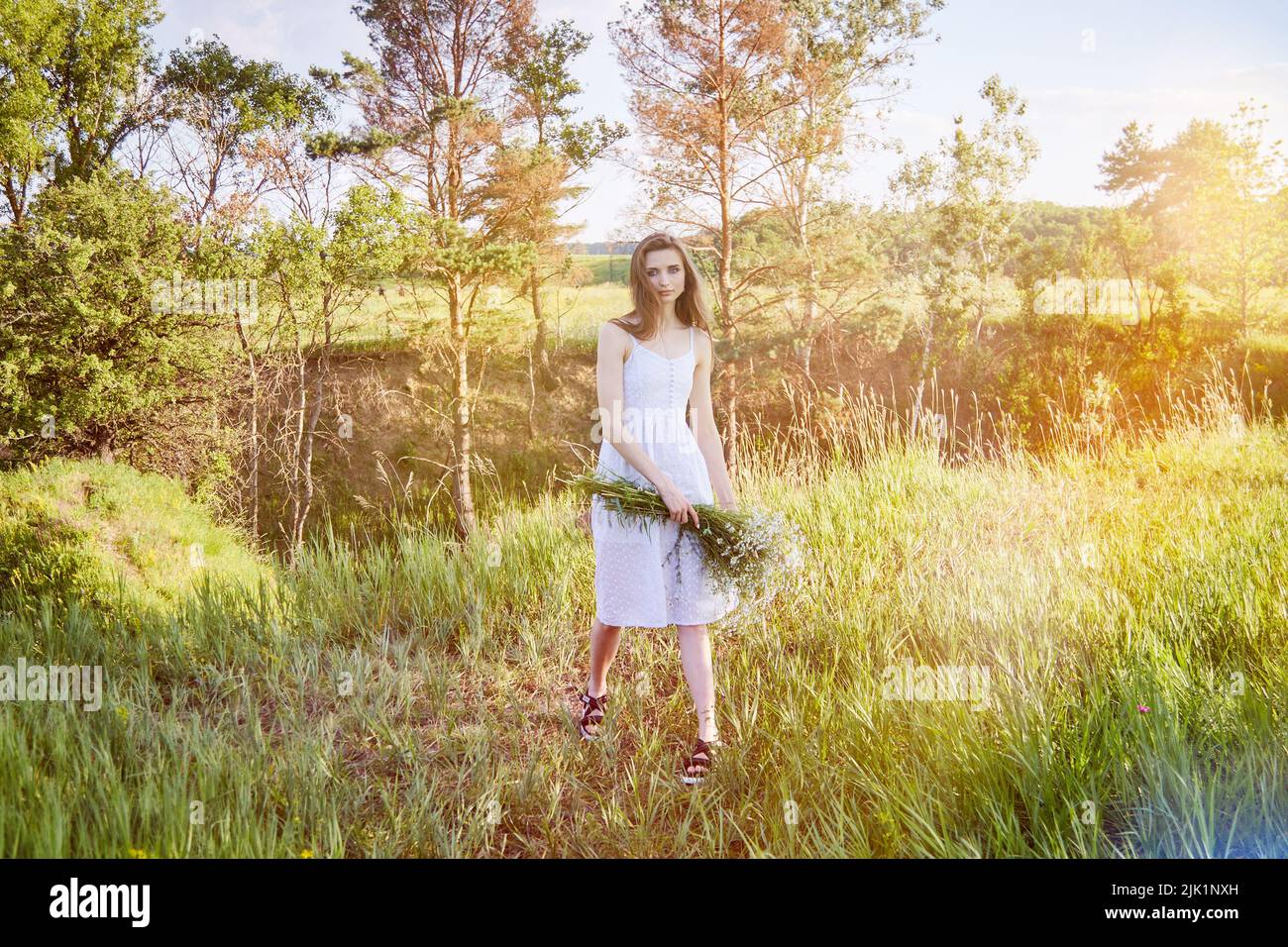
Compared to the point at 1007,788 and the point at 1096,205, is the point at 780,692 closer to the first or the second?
the point at 1007,788

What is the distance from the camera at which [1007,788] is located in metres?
1.89

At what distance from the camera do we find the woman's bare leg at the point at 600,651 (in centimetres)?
244

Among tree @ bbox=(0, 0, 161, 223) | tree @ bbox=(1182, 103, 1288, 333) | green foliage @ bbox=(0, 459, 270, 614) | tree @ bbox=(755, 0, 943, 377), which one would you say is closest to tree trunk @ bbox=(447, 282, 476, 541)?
green foliage @ bbox=(0, 459, 270, 614)

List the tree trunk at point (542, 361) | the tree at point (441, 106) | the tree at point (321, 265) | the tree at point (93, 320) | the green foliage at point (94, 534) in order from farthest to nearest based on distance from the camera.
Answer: the tree trunk at point (542, 361) → the tree at point (321, 265) → the tree at point (441, 106) → the tree at point (93, 320) → the green foliage at point (94, 534)

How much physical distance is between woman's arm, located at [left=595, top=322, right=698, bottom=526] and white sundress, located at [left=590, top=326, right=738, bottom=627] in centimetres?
4

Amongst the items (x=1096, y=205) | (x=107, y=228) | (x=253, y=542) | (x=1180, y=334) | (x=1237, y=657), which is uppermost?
(x=1096, y=205)

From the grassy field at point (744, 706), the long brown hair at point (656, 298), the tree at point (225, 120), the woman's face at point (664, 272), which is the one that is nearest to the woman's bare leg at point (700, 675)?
the grassy field at point (744, 706)

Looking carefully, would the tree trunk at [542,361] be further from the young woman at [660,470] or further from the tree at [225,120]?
the young woman at [660,470]

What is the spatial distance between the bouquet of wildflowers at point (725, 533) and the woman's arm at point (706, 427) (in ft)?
0.41

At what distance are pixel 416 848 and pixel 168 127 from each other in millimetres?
12161

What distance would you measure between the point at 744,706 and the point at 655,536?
2.13 ft

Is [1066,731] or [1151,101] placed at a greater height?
[1151,101]

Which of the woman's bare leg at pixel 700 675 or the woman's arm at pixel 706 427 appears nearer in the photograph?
the woman's bare leg at pixel 700 675
